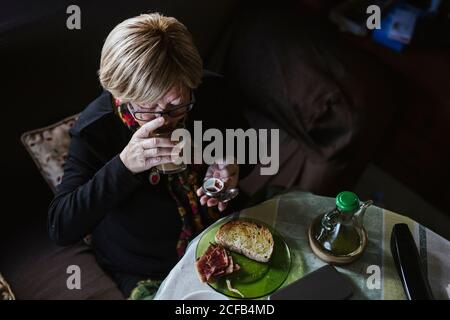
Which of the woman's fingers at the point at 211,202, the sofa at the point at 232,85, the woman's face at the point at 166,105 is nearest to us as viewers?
the woman's face at the point at 166,105

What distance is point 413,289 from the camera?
99cm

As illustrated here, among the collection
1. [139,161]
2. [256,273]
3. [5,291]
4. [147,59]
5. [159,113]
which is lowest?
[5,291]

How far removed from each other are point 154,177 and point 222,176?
187mm

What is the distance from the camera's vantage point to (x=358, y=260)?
1.07m

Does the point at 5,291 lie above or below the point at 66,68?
below

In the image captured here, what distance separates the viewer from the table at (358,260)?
1.02 metres

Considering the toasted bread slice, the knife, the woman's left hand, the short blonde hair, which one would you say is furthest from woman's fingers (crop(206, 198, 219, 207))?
the knife

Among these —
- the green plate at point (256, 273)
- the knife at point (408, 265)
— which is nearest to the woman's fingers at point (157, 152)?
the green plate at point (256, 273)

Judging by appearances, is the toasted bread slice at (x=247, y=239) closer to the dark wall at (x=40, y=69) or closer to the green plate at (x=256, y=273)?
the green plate at (x=256, y=273)

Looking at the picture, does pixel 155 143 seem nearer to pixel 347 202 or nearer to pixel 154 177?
pixel 154 177

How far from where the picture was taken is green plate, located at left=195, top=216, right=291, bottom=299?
3.31ft

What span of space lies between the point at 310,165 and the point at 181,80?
0.77 metres

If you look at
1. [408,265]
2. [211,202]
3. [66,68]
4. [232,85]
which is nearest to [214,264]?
[211,202]

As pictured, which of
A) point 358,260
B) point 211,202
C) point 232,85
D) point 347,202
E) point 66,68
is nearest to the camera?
point 347,202
